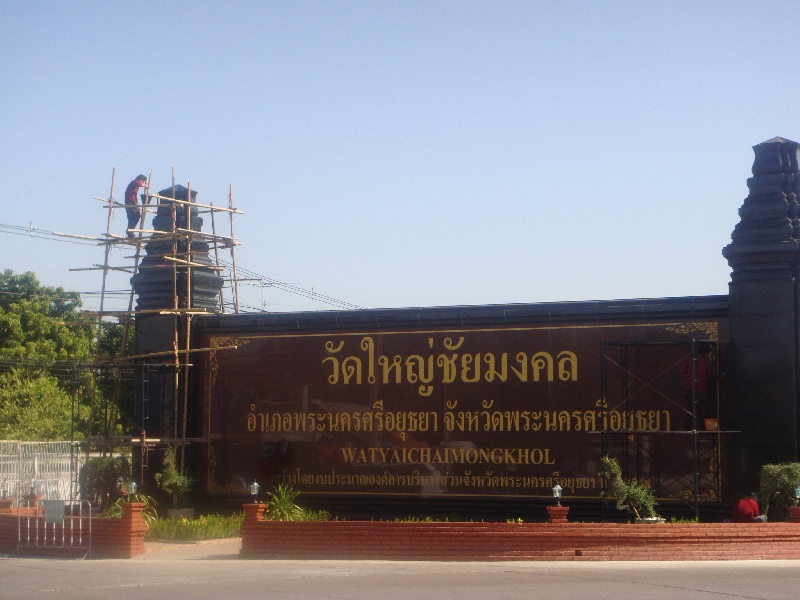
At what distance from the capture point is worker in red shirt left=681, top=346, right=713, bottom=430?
21.8 meters

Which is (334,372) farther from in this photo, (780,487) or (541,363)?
(780,487)

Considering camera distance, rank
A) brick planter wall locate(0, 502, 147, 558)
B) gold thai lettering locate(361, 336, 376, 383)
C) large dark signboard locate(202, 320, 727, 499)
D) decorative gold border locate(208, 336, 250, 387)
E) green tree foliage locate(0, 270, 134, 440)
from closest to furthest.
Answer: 1. brick planter wall locate(0, 502, 147, 558)
2. large dark signboard locate(202, 320, 727, 499)
3. gold thai lettering locate(361, 336, 376, 383)
4. decorative gold border locate(208, 336, 250, 387)
5. green tree foliage locate(0, 270, 134, 440)

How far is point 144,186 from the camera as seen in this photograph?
2966 centimetres

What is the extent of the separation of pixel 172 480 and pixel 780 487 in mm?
13587

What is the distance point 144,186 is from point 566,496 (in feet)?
47.3

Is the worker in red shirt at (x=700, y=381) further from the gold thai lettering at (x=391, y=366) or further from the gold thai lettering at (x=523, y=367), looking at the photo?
the gold thai lettering at (x=391, y=366)

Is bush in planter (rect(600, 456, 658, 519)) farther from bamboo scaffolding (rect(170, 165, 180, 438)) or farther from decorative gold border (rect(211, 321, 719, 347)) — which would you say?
bamboo scaffolding (rect(170, 165, 180, 438))

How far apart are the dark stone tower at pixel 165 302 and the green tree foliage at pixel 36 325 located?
30.9m

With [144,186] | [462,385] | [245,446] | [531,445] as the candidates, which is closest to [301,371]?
[245,446]

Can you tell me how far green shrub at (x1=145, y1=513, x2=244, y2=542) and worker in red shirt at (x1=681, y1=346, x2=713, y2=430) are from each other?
9.95 meters

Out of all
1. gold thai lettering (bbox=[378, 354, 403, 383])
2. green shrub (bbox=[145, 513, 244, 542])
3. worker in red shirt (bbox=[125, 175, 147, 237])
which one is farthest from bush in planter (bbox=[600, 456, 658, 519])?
worker in red shirt (bbox=[125, 175, 147, 237])

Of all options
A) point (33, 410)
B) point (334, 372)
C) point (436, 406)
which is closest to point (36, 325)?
point (33, 410)

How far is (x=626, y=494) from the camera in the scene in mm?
19953

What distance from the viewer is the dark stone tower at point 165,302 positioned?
87.5 feet
